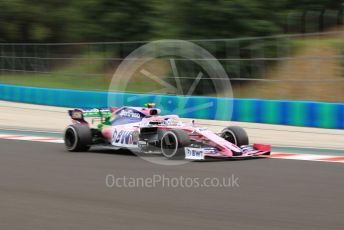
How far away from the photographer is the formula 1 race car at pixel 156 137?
28.7 ft

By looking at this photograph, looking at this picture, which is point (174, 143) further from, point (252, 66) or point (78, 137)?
point (252, 66)

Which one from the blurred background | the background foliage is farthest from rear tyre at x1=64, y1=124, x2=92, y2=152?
the background foliage

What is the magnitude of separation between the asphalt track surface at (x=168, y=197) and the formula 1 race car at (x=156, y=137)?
0.62 feet

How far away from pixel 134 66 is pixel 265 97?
5.08m

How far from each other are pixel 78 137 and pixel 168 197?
3.93m

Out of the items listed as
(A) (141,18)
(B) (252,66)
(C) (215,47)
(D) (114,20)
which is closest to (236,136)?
(B) (252,66)

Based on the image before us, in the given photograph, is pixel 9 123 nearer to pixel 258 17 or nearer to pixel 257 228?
pixel 258 17

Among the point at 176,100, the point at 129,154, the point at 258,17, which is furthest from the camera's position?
the point at 258,17

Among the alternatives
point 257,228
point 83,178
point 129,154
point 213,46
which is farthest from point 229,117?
point 257,228

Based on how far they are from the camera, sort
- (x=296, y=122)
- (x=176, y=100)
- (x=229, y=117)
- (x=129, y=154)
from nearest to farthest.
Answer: (x=129, y=154) < (x=296, y=122) < (x=229, y=117) < (x=176, y=100)

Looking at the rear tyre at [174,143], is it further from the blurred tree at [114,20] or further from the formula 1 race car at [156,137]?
the blurred tree at [114,20]

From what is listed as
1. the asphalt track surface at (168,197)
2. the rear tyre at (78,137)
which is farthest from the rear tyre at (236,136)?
the rear tyre at (78,137)

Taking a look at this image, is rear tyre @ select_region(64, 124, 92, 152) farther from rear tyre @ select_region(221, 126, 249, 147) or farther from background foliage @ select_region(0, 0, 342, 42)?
background foliage @ select_region(0, 0, 342, 42)

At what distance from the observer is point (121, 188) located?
695cm
